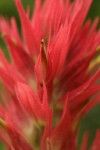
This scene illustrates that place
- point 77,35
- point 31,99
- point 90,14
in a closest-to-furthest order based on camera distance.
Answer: point 31,99 < point 77,35 < point 90,14

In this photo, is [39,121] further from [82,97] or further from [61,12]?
[61,12]

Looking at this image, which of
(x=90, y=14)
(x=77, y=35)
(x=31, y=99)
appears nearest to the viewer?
(x=31, y=99)

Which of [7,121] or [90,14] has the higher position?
[7,121]

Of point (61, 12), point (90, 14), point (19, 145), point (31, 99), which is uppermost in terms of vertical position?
point (61, 12)

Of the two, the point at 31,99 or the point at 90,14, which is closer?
the point at 31,99

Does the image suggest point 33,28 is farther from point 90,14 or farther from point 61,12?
point 90,14

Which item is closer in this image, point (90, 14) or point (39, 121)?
point (39, 121)

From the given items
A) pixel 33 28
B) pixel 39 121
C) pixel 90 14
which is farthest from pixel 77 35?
pixel 90 14

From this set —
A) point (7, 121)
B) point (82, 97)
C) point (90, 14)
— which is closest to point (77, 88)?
point (82, 97)

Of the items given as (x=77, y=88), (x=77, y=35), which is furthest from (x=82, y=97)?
(x=77, y=35)

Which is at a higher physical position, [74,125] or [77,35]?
[77,35]
